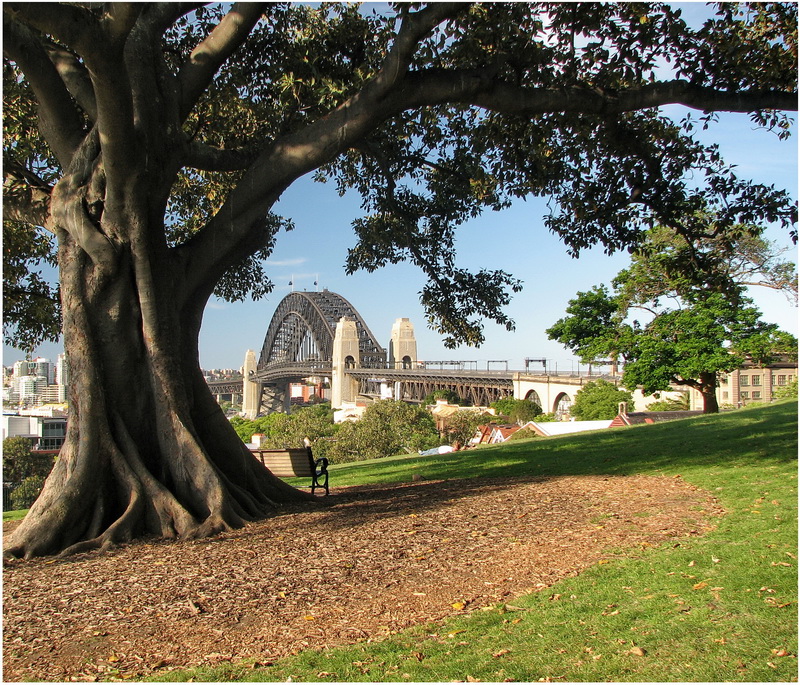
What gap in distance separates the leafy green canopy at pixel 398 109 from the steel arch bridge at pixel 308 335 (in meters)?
78.0

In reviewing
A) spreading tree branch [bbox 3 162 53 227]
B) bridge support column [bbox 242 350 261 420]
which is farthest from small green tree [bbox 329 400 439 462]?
bridge support column [bbox 242 350 261 420]

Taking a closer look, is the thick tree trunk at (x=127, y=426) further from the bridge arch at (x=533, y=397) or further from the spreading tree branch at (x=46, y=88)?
the bridge arch at (x=533, y=397)

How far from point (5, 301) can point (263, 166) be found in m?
6.65

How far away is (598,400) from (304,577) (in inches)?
1728

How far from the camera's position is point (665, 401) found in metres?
47.2

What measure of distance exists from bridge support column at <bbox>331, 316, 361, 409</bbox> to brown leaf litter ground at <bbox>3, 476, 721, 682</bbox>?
7606 cm

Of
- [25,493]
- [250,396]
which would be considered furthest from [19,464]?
[250,396]

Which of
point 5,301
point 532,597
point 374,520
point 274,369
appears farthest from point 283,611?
point 274,369

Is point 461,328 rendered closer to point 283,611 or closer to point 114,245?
point 114,245

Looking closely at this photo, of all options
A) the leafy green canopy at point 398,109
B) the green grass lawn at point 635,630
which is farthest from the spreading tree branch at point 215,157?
the green grass lawn at point 635,630

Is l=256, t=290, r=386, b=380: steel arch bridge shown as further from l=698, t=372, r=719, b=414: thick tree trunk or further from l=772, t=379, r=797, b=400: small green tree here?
l=698, t=372, r=719, b=414: thick tree trunk

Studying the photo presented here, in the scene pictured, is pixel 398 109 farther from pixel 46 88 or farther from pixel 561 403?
pixel 561 403

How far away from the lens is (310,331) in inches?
4178

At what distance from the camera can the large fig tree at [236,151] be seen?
653 cm
